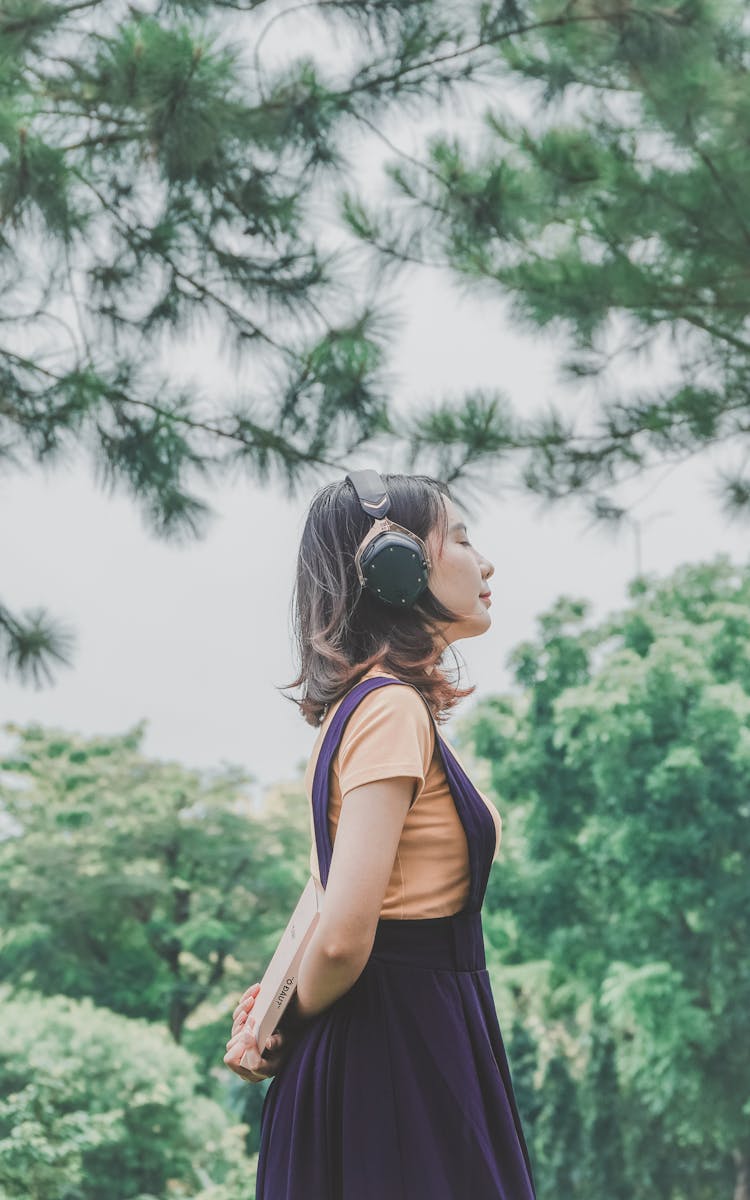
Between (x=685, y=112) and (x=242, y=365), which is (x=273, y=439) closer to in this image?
(x=242, y=365)

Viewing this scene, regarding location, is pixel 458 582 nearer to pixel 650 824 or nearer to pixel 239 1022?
pixel 239 1022

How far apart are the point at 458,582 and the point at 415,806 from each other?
240 millimetres

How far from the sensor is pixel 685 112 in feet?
14.4

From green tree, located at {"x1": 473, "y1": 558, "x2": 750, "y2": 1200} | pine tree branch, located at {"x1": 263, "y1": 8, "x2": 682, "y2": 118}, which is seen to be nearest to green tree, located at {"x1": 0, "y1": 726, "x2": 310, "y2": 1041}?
green tree, located at {"x1": 473, "y1": 558, "x2": 750, "y2": 1200}

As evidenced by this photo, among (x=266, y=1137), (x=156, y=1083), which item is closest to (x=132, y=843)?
(x=156, y=1083)

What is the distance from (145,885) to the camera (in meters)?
12.4

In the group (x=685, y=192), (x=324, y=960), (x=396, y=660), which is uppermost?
(x=685, y=192)

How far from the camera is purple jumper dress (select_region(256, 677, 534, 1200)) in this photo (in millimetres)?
1098

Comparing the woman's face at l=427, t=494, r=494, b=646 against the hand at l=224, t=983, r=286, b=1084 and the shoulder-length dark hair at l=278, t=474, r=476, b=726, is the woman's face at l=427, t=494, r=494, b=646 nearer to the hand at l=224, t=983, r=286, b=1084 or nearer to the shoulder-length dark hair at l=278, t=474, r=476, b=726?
the shoulder-length dark hair at l=278, t=474, r=476, b=726

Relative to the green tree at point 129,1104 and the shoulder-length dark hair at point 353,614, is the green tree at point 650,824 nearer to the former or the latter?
the green tree at point 129,1104

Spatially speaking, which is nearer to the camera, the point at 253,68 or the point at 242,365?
the point at 253,68

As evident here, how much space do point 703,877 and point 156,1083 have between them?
15.7 feet

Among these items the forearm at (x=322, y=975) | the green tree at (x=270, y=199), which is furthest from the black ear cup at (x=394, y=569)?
the green tree at (x=270, y=199)

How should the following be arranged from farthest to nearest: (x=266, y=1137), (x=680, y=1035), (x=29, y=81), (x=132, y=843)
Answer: (x=132, y=843)
(x=680, y=1035)
(x=29, y=81)
(x=266, y=1137)
